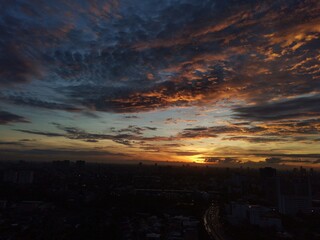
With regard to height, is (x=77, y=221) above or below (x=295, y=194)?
below

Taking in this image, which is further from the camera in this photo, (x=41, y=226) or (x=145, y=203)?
(x=145, y=203)

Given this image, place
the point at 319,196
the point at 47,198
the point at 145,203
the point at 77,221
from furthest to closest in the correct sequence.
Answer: the point at 319,196 < the point at 47,198 < the point at 145,203 < the point at 77,221

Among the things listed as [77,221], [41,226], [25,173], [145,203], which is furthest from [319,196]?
[25,173]

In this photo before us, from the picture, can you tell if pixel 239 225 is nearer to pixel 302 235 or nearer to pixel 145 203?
pixel 302 235

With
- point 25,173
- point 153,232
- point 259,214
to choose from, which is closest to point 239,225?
point 259,214

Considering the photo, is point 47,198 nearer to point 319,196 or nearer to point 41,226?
point 41,226

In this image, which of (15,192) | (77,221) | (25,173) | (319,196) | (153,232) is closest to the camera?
(153,232)
